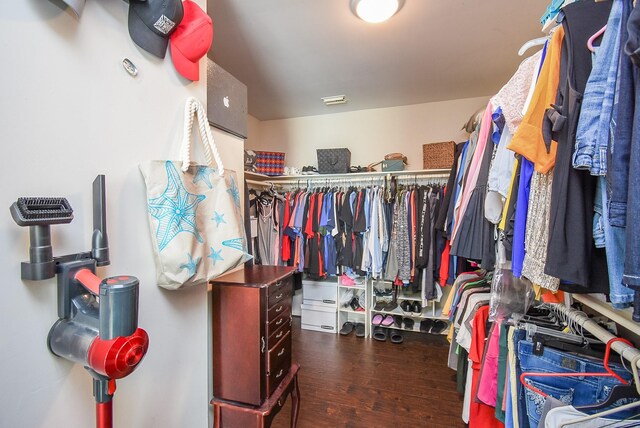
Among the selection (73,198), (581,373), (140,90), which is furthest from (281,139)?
(581,373)

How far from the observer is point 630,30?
491mm

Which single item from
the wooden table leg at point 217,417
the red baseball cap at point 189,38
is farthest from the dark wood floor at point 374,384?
the red baseball cap at point 189,38

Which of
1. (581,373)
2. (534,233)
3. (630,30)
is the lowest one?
(581,373)

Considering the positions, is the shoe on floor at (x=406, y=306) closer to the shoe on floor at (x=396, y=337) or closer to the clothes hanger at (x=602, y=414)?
the shoe on floor at (x=396, y=337)

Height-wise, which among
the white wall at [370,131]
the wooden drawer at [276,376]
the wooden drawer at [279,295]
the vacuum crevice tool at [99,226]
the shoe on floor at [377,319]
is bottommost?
the shoe on floor at [377,319]

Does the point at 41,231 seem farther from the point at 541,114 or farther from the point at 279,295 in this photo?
the point at 541,114

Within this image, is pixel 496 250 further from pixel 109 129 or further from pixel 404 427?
pixel 109 129

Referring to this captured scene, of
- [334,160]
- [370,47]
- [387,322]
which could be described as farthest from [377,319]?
[370,47]

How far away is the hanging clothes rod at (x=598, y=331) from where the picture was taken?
76cm

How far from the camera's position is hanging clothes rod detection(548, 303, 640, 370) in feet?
2.48

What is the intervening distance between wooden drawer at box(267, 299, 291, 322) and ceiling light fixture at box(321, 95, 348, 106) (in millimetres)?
2293

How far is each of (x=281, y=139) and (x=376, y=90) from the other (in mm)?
1428

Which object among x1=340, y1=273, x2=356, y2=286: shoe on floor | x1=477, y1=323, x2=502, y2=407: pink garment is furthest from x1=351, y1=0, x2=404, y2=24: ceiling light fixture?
x1=340, y1=273, x2=356, y2=286: shoe on floor

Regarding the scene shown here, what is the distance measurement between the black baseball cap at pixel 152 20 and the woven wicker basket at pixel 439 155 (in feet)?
8.13
